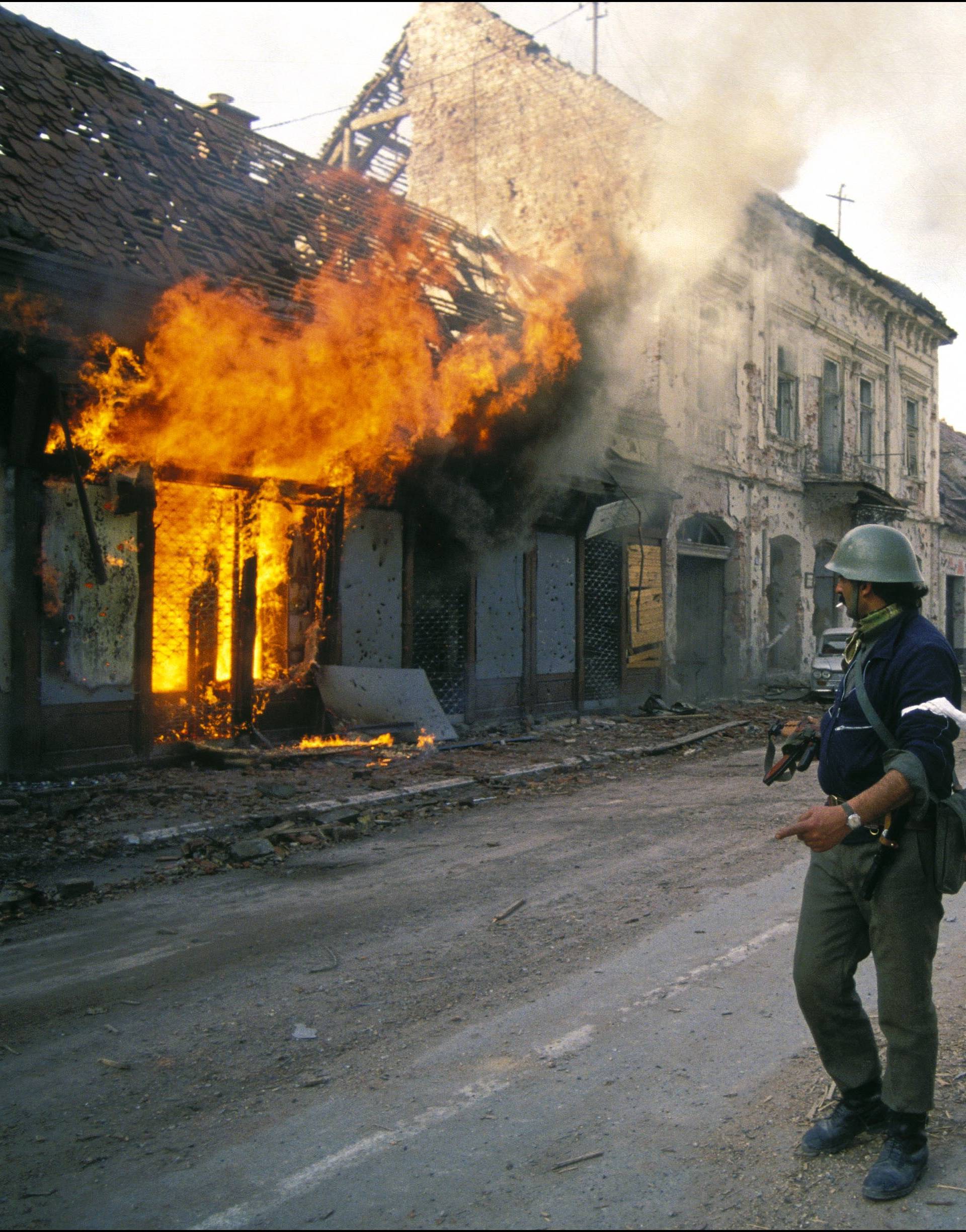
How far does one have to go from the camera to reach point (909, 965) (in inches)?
113

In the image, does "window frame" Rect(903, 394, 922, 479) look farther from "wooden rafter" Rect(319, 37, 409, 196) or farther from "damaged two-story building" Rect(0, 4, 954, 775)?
"wooden rafter" Rect(319, 37, 409, 196)

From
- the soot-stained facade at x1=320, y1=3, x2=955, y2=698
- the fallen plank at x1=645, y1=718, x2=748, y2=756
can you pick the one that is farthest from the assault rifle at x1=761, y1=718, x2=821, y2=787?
the soot-stained facade at x1=320, y1=3, x2=955, y2=698

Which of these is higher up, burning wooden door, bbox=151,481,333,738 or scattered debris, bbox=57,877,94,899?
burning wooden door, bbox=151,481,333,738

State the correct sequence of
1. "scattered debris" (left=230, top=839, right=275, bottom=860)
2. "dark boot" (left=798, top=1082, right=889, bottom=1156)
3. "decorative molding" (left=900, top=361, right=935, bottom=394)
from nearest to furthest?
"dark boot" (left=798, top=1082, right=889, bottom=1156) < "scattered debris" (left=230, top=839, right=275, bottom=860) < "decorative molding" (left=900, top=361, right=935, bottom=394)

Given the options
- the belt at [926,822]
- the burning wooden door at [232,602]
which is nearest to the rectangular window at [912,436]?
Answer: the burning wooden door at [232,602]

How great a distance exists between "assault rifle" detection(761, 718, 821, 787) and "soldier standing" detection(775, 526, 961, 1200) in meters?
0.18

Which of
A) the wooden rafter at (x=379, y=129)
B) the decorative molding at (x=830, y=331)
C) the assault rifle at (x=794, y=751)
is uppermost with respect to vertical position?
the wooden rafter at (x=379, y=129)

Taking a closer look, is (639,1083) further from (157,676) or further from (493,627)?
(493,627)

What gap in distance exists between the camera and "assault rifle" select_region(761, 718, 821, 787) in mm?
3393

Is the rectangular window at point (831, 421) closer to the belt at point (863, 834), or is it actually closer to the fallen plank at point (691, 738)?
the fallen plank at point (691, 738)

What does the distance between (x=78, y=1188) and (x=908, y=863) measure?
8.46 feet

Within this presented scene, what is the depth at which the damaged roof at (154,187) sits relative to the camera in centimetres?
941

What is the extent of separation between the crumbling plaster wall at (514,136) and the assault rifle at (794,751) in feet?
45.3

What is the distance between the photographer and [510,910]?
18.2 ft
